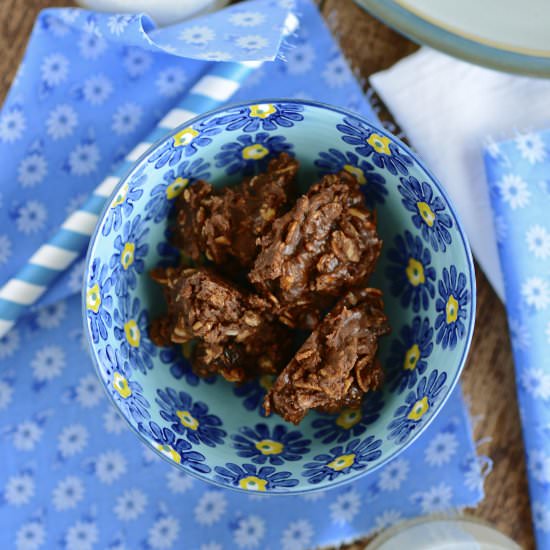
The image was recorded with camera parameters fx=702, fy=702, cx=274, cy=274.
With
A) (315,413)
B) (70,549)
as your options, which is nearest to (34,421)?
(70,549)

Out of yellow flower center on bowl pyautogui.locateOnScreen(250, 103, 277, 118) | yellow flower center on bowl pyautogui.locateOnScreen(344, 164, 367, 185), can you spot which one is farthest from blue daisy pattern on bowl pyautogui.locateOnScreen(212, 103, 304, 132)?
yellow flower center on bowl pyautogui.locateOnScreen(344, 164, 367, 185)

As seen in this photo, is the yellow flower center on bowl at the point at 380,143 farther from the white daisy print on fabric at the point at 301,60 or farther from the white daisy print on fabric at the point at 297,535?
the white daisy print on fabric at the point at 297,535

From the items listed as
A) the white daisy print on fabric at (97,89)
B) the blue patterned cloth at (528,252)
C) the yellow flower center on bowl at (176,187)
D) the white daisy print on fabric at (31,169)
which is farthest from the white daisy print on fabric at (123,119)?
the blue patterned cloth at (528,252)

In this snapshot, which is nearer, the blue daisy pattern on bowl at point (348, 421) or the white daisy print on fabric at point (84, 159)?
the blue daisy pattern on bowl at point (348, 421)

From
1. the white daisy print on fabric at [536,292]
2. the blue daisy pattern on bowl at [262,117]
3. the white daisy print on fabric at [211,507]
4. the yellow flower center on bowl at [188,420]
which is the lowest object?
the white daisy print on fabric at [211,507]

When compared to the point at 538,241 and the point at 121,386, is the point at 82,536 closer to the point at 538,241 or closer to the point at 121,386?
the point at 121,386
